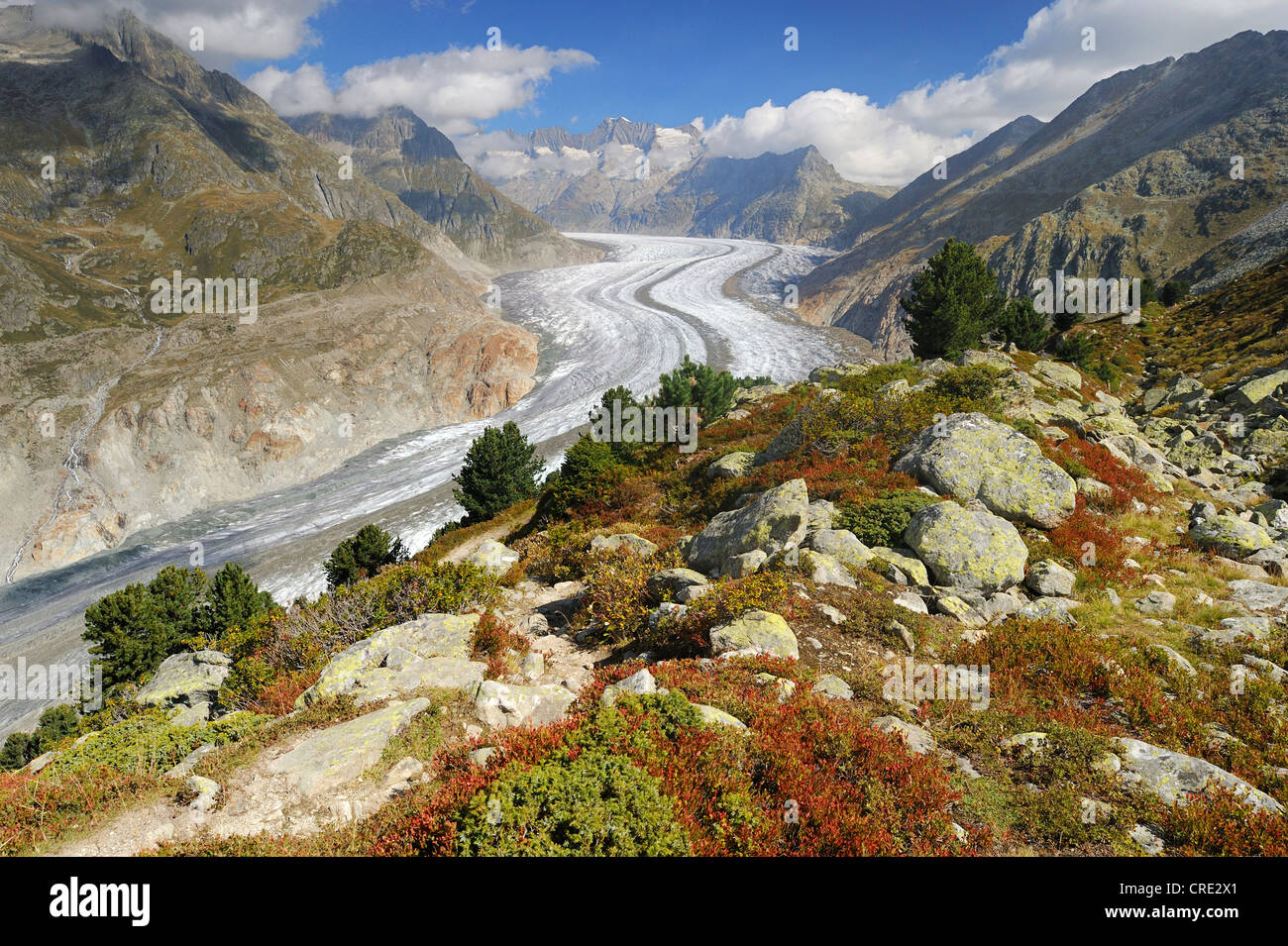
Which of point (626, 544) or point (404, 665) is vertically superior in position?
point (626, 544)

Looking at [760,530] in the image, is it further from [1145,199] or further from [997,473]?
[1145,199]

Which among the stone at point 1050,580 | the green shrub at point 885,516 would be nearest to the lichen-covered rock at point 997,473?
the green shrub at point 885,516

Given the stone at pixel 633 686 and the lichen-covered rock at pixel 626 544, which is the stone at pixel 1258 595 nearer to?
the stone at pixel 633 686

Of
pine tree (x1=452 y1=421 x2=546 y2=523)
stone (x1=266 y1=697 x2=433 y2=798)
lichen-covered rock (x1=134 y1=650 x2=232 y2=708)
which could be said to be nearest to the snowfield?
pine tree (x1=452 y1=421 x2=546 y2=523)

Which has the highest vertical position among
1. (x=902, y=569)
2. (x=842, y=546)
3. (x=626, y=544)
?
(x=842, y=546)

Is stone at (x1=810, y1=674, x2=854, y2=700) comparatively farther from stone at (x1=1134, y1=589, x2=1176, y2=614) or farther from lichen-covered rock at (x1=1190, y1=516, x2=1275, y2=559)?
lichen-covered rock at (x1=1190, y1=516, x2=1275, y2=559)

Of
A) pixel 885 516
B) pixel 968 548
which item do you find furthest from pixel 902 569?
pixel 885 516
